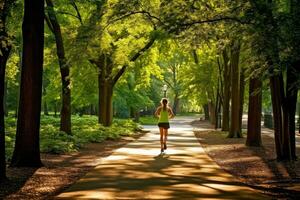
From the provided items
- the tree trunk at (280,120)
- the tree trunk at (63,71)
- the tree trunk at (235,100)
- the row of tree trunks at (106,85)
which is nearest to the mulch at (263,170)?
the tree trunk at (280,120)

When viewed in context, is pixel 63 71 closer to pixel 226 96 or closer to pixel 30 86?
pixel 30 86

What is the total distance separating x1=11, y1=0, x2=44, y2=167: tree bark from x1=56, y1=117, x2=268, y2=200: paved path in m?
1.76

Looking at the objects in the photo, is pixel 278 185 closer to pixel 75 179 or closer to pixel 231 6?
pixel 75 179

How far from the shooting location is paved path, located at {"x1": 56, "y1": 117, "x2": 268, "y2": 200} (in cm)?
873

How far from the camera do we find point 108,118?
1204 inches

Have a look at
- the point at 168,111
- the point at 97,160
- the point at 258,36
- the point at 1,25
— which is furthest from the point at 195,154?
the point at 1,25

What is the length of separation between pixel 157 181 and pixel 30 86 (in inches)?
162

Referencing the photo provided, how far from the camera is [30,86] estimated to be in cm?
1222

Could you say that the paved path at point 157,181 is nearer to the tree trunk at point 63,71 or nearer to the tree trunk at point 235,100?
the tree trunk at point 63,71

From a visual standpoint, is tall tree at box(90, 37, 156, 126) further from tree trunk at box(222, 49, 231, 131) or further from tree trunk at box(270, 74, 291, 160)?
tree trunk at box(270, 74, 291, 160)

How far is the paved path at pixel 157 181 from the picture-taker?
8.73 meters

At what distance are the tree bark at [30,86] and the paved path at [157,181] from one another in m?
1.76

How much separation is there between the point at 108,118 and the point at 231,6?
1812cm

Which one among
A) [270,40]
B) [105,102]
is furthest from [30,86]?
[105,102]
